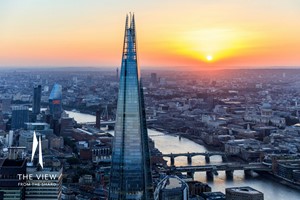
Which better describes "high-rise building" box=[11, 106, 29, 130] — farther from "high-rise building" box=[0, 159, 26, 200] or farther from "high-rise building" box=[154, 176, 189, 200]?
"high-rise building" box=[0, 159, 26, 200]

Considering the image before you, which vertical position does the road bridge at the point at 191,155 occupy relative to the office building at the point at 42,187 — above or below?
below

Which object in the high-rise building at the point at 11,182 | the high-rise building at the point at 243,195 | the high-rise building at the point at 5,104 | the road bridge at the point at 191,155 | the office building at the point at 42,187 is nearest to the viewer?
the high-rise building at the point at 11,182

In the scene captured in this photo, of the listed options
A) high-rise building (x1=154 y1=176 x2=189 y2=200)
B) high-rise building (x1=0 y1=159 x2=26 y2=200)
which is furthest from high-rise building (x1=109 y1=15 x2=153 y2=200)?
high-rise building (x1=154 y1=176 x2=189 y2=200)

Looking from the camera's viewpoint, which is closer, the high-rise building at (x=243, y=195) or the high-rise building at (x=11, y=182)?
the high-rise building at (x=11, y=182)

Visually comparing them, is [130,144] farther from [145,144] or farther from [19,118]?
[19,118]

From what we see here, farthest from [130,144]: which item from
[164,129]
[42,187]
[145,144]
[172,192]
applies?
[164,129]

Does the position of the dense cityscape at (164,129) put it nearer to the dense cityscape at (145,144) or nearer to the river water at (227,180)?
the dense cityscape at (145,144)

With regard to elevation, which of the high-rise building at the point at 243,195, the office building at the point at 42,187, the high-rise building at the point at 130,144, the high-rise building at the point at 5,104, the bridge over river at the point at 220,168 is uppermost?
the high-rise building at the point at 130,144

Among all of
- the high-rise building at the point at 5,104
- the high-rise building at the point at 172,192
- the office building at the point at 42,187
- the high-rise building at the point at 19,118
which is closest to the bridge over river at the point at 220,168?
the high-rise building at the point at 172,192
